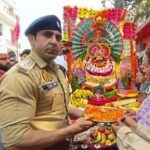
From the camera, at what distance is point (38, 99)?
1.79 m

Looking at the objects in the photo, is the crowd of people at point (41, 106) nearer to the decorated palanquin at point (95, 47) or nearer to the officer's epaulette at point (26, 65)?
the officer's epaulette at point (26, 65)

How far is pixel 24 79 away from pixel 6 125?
26 cm

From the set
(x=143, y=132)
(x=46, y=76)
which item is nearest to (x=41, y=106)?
(x=46, y=76)

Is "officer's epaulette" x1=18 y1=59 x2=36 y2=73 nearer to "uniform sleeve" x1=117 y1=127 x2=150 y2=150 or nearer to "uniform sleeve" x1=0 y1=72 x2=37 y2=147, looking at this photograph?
"uniform sleeve" x1=0 y1=72 x2=37 y2=147

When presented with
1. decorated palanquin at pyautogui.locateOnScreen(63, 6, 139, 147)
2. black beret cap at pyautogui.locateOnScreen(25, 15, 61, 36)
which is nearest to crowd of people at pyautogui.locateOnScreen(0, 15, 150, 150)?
black beret cap at pyautogui.locateOnScreen(25, 15, 61, 36)

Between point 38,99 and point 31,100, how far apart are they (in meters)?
0.08

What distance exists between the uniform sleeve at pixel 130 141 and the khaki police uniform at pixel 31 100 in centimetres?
36

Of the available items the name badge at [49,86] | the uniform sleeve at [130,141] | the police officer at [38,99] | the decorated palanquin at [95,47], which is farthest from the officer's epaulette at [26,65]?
the decorated palanquin at [95,47]

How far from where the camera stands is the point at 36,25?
1.90m

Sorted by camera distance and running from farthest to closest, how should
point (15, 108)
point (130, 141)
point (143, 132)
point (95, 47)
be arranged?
point (95, 47)
point (143, 132)
point (130, 141)
point (15, 108)

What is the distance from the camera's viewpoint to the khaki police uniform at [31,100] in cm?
165

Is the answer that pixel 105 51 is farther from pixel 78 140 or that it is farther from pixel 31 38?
pixel 31 38

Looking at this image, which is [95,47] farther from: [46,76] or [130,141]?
[130,141]

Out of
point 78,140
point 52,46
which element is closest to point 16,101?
point 52,46
